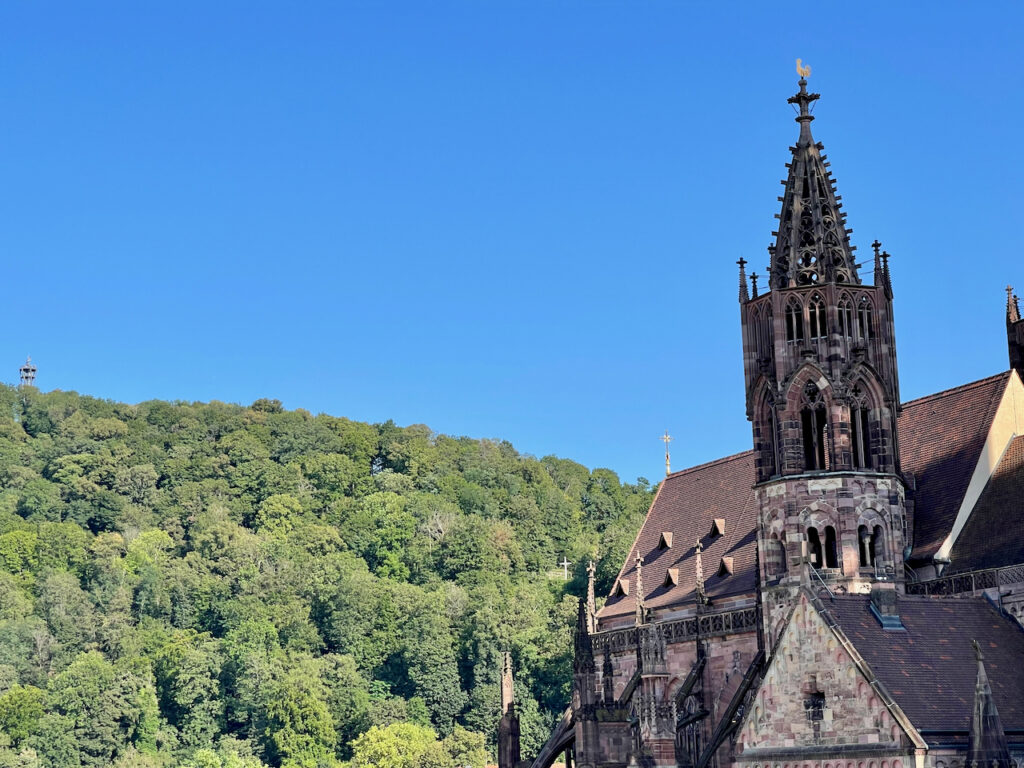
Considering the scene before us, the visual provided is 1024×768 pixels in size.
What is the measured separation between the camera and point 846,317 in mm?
52406

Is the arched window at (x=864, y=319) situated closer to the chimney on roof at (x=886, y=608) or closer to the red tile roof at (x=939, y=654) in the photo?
the red tile roof at (x=939, y=654)

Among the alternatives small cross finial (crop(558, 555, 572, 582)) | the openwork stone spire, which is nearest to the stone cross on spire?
the openwork stone spire

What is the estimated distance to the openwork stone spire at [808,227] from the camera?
175 feet

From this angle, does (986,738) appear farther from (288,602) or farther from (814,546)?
(288,602)

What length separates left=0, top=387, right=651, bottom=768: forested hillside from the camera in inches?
4959

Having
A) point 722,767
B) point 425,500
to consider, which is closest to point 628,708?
point 722,767

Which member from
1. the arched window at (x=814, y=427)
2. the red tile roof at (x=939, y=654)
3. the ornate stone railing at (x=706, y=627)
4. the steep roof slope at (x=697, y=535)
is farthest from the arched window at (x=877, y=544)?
the steep roof slope at (x=697, y=535)

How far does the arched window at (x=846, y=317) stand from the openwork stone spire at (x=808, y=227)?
74 cm

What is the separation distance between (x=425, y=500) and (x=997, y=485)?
129735mm

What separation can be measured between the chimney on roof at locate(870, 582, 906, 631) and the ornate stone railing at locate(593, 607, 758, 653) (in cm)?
1233

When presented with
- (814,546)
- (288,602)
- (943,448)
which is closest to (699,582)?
(814,546)

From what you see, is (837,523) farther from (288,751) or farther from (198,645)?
(198,645)

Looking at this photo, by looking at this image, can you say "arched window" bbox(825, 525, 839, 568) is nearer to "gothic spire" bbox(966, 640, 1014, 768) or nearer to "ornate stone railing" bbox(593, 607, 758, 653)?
"ornate stone railing" bbox(593, 607, 758, 653)

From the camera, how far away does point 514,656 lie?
123875 millimetres
